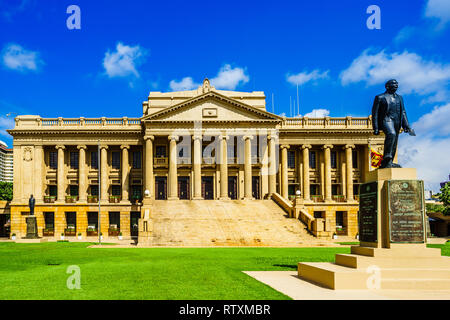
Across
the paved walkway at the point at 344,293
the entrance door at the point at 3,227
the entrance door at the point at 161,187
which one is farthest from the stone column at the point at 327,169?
the paved walkway at the point at 344,293

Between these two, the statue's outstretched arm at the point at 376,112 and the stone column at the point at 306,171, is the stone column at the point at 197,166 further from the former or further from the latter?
the statue's outstretched arm at the point at 376,112

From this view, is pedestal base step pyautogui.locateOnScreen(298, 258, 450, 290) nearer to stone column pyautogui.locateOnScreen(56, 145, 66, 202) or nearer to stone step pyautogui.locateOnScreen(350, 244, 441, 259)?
stone step pyautogui.locateOnScreen(350, 244, 441, 259)

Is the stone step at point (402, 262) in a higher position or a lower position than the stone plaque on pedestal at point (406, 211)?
lower

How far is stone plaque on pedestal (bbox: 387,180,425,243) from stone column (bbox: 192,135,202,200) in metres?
39.9

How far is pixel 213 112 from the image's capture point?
179ft

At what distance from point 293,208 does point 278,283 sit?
31.0m

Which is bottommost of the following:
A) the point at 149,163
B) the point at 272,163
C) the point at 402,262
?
the point at 402,262

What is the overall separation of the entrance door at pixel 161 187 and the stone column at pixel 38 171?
46.9 ft

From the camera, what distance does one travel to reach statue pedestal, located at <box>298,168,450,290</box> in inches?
500

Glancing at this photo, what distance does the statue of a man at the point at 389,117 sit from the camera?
14.4m

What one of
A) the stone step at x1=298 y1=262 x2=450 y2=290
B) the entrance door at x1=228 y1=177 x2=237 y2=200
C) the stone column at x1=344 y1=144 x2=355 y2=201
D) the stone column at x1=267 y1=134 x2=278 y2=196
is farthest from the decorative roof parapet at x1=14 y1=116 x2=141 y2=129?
the stone step at x1=298 y1=262 x2=450 y2=290

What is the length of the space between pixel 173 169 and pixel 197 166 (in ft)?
9.36

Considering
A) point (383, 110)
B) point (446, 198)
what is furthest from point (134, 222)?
point (383, 110)

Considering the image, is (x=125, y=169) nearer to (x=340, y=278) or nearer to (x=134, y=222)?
(x=134, y=222)
